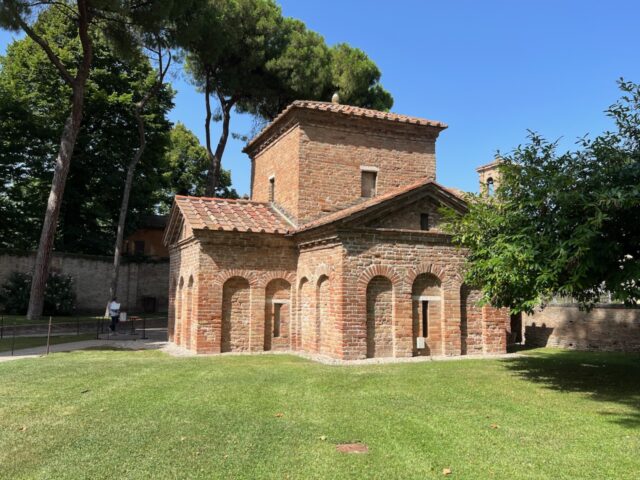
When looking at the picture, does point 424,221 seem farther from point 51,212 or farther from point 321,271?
point 51,212

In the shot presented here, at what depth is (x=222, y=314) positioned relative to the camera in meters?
13.8

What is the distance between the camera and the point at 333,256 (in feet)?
41.1

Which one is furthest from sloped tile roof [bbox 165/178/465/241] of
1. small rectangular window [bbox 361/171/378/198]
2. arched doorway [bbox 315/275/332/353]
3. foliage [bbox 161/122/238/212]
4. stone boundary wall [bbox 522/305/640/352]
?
foliage [bbox 161/122/238/212]

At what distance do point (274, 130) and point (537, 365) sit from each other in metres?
11.0

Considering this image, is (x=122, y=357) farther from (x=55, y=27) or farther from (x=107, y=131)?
(x=55, y=27)

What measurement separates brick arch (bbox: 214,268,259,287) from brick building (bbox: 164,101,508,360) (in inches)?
1.1

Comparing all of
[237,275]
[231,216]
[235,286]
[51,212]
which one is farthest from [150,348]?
[51,212]

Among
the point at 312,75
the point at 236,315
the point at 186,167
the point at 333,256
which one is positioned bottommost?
the point at 236,315

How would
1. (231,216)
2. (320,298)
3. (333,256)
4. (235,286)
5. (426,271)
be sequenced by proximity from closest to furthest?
(333,256) < (426,271) < (320,298) < (235,286) < (231,216)

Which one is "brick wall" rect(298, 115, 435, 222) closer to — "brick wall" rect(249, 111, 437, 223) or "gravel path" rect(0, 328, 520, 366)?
"brick wall" rect(249, 111, 437, 223)

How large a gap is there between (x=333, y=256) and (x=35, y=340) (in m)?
12.3

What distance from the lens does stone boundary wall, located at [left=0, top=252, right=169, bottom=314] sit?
24.5m

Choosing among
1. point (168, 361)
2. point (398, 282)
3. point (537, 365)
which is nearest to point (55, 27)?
point (168, 361)

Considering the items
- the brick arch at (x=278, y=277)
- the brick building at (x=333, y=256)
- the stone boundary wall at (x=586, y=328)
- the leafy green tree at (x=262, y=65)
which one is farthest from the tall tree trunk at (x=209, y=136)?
the stone boundary wall at (x=586, y=328)
